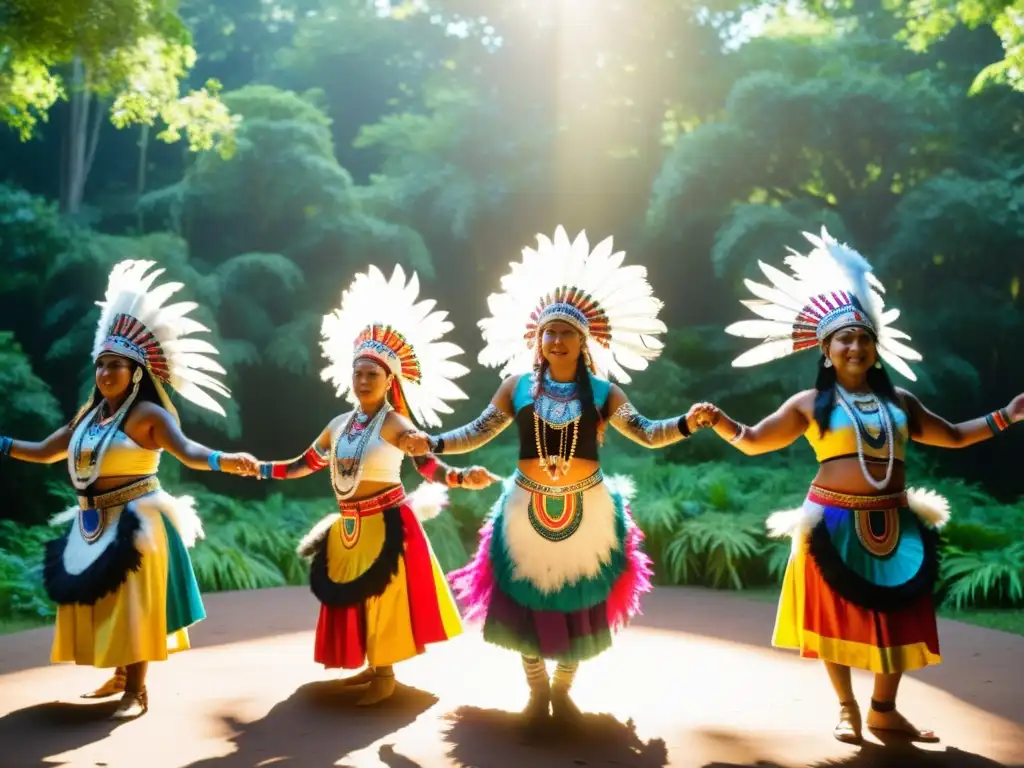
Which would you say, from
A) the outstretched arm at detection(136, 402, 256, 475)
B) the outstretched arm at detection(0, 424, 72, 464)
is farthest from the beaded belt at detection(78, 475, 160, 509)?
the outstretched arm at detection(0, 424, 72, 464)

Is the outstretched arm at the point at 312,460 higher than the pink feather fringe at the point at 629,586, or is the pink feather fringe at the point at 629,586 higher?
the outstretched arm at the point at 312,460

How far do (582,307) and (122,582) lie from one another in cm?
205

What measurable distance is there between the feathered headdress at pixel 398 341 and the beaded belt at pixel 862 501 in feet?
5.08

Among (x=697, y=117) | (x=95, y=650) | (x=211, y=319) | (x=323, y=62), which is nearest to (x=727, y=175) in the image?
(x=697, y=117)

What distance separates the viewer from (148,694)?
159 inches

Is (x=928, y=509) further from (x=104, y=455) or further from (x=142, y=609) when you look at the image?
(x=104, y=455)

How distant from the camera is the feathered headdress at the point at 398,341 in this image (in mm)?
4199

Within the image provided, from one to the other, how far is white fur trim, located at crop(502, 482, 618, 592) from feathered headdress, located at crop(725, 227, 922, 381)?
787 mm

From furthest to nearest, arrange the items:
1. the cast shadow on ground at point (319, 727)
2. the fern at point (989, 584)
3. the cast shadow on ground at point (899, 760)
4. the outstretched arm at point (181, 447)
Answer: the fern at point (989, 584), the outstretched arm at point (181, 447), the cast shadow on ground at point (319, 727), the cast shadow on ground at point (899, 760)

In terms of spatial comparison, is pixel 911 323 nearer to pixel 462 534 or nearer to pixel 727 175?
pixel 727 175

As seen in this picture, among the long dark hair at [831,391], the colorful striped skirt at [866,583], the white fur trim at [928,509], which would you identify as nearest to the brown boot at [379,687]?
the colorful striped skirt at [866,583]

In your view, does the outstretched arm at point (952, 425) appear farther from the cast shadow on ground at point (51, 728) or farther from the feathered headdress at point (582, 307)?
the cast shadow on ground at point (51, 728)

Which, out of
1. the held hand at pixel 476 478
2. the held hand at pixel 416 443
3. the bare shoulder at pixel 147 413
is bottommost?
the held hand at pixel 476 478

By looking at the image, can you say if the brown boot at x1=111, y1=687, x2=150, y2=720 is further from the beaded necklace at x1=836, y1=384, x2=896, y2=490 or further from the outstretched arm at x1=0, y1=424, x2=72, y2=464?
the beaded necklace at x1=836, y1=384, x2=896, y2=490
